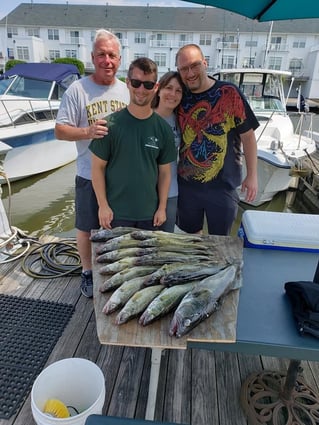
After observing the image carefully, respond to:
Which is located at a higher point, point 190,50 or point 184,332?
point 190,50

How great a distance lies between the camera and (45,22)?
44.6 meters

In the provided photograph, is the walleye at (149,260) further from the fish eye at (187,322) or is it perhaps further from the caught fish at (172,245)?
the fish eye at (187,322)

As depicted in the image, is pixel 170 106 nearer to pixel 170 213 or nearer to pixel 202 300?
pixel 170 213

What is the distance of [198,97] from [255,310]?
5.16 ft

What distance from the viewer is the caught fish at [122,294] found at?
133 centimetres

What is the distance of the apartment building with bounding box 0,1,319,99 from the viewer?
4197 cm

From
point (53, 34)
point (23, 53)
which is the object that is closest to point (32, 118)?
point (23, 53)

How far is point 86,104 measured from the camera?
7.26 ft

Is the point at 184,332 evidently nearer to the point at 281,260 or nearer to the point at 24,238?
the point at 281,260

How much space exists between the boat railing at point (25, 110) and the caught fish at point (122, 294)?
6.76 m

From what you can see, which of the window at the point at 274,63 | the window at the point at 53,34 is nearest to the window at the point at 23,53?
the window at the point at 53,34

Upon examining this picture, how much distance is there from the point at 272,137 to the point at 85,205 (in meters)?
6.30

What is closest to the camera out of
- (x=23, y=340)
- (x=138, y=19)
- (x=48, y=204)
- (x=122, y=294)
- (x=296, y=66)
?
(x=122, y=294)

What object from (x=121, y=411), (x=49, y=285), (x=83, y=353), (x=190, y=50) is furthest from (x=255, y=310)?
(x=49, y=285)
